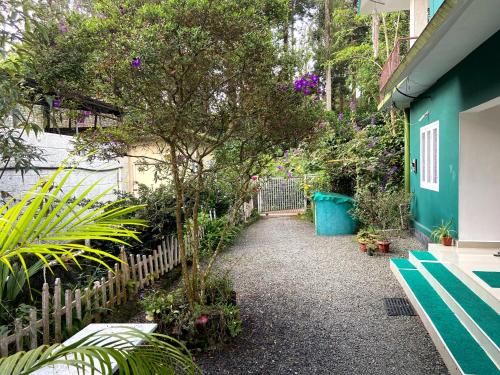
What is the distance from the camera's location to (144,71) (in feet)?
9.43

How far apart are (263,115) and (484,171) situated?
145 inches

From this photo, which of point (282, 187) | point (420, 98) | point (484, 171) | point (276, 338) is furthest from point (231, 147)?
point (282, 187)

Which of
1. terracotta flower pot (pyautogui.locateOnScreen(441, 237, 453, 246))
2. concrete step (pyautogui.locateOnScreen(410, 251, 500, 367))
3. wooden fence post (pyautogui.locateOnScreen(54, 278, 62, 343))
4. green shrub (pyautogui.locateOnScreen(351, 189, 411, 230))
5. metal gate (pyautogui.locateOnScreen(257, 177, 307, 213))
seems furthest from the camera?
metal gate (pyautogui.locateOnScreen(257, 177, 307, 213))

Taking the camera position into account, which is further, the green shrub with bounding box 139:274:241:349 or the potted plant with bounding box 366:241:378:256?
the potted plant with bounding box 366:241:378:256

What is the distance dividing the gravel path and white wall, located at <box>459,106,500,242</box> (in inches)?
58.0

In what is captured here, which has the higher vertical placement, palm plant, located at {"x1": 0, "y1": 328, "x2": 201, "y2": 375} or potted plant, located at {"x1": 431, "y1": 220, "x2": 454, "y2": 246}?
palm plant, located at {"x1": 0, "y1": 328, "x2": 201, "y2": 375}

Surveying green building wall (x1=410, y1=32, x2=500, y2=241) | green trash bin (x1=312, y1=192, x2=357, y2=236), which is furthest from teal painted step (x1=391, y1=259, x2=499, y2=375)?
green trash bin (x1=312, y1=192, x2=357, y2=236)

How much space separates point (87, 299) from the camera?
378cm

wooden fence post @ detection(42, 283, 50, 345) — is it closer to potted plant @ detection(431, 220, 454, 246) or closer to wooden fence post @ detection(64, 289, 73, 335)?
wooden fence post @ detection(64, 289, 73, 335)

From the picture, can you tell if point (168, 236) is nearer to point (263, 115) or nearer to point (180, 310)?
point (180, 310)

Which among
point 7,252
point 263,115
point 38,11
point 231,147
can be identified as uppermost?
point 38,11

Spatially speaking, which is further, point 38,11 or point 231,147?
point 231,147

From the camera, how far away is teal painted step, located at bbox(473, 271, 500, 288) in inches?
143

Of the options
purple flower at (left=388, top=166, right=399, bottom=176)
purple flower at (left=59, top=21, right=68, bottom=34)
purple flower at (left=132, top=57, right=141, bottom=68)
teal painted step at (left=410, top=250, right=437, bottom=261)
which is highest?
purple flower at (left=59, top=21, right=68, bottom=34)
